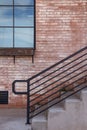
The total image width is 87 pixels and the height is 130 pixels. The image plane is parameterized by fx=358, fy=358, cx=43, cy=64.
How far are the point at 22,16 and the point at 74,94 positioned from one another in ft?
7.98

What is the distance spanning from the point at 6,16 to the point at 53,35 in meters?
1.20

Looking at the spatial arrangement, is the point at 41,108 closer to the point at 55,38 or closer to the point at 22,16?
the point at 55,38

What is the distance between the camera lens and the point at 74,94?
23.3 feet

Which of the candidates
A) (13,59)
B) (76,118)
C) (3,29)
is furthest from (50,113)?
(3,29)

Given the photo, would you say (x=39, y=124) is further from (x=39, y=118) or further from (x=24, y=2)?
(x=24, y=2)

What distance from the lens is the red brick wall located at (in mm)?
8203

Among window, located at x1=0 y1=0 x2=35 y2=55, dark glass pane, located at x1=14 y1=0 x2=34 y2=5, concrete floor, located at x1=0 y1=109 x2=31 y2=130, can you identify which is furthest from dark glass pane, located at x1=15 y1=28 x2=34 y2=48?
concrete floor, located at x1=0 y1=109 x2=31 y2=130

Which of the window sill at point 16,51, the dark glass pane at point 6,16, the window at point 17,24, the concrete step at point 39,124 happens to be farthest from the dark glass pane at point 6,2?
the concrete step at point 39,124

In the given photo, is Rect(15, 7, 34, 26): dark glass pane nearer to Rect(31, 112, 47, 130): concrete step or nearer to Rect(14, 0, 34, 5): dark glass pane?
Rect(14, 0, 34, 5): dark glass pane

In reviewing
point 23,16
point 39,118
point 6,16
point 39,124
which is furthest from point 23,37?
point 39,124

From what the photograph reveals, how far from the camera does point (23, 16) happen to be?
331 inches

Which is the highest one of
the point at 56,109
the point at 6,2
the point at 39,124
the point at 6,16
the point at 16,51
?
the point at 6,2

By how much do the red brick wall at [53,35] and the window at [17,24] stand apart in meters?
0.21

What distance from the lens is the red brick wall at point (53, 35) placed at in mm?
8203
